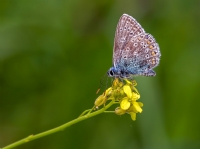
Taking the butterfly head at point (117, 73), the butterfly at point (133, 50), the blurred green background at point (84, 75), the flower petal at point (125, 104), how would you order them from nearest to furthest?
the flower petal at point (125, 104)
the butterfly head at point (117, 73)
the butterfly at point (133, 50)
the blurred green background at point (84, 75)

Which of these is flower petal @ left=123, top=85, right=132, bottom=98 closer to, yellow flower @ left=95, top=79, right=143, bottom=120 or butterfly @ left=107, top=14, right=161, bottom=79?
yellow flower @ left=95, top=79, right=143, bottom=120

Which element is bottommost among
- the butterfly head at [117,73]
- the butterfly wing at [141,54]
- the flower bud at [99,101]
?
the flower bud at [99,101]

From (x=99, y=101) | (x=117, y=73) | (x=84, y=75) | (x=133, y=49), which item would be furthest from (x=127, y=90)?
(x=84, y=75)

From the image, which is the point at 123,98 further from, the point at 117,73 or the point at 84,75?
the point at 84,75

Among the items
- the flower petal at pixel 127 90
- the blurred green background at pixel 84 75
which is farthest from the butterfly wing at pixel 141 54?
the blurred green background at pixel 84 75

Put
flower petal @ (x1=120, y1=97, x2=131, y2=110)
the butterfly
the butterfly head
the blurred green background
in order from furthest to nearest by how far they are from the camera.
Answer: the blurred green background → the butterfly → the butterfly head → flower petal @ (x1=120, y1=97, x2=131, y2=110)

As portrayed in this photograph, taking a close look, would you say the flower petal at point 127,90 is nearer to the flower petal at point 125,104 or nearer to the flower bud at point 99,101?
the flower petal at point 125,104

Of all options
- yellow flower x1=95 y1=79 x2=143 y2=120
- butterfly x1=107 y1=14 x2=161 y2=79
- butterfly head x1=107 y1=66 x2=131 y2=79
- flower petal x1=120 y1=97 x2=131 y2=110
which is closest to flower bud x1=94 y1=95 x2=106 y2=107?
yellow flower x1=95 y1=79 x2=143 y2=120
